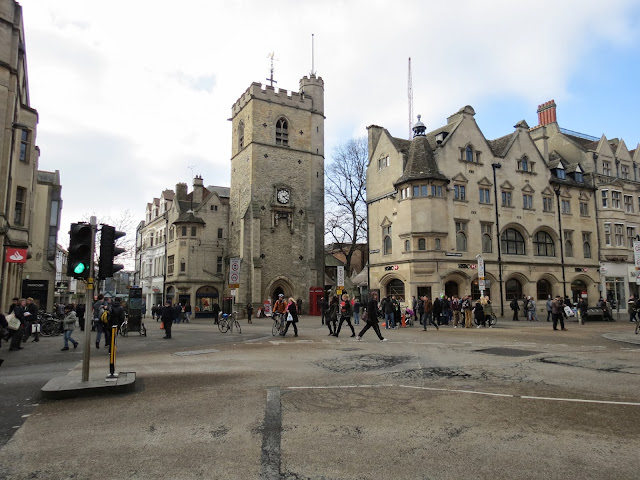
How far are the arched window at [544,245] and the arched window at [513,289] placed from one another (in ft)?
10.9

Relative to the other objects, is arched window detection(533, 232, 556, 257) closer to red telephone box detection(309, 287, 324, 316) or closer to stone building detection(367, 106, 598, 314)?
stone building detection(367, 106, 598, 314)

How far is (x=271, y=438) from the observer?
16.6 ft

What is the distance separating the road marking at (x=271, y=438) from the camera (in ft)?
13.8

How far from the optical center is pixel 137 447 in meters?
4.88

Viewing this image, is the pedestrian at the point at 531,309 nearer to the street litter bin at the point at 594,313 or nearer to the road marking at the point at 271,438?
the street litter bin at the point at 594,313

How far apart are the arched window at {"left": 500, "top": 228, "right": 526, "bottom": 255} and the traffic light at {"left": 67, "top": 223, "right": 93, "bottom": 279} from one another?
30.9m

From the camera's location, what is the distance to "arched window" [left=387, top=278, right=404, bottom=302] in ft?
103

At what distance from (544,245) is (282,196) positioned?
896 inches

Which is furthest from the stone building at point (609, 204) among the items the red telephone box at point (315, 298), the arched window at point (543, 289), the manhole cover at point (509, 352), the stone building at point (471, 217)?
the manhole cover at point (509, 352)

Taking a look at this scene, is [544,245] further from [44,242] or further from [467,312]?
[44,242]

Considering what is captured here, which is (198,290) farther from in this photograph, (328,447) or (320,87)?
(328,447)

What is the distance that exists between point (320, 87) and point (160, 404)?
1691 inches

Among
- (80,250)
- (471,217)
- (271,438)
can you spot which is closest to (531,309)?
(471,217)

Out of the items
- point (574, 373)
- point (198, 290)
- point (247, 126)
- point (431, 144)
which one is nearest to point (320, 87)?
point (247, 126)
